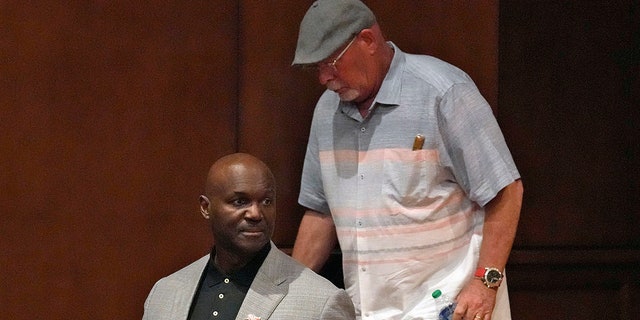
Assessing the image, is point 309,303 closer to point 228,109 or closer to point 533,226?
point 228,109

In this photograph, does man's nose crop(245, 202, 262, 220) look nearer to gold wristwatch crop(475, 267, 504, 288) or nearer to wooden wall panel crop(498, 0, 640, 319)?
gold wristwatch crop(475, 267, 504, 288)

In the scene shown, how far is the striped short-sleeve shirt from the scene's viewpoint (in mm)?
3629

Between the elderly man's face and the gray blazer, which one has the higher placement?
the elderly man's face

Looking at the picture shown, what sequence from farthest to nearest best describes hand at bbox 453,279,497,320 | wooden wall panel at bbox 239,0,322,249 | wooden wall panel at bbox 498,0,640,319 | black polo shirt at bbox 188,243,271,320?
wooden wall panel at bbox 498,0,640,319 < wooden wall panel at bbox 239,0,322,249 < hand at bbox 453,279,497,320 < black polo shirt at bbox 188,243,271,320

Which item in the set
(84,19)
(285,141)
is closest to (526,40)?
(285,141)

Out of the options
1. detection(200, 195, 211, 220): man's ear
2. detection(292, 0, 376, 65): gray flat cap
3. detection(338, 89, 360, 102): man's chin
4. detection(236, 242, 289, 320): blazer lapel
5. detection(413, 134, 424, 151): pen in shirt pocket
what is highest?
detection(292, 0, 376, 65): gray flat cap

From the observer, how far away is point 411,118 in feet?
12.1

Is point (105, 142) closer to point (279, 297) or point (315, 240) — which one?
point (315, 240)

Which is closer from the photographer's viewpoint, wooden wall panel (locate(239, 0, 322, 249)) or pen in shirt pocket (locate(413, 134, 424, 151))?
pen in shirt pocket (locate(413, 134, 424, 151))

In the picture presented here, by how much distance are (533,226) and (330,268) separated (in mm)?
925

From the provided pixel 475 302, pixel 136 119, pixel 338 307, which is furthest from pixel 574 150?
pixel 338 307

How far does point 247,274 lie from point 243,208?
0.58 feet

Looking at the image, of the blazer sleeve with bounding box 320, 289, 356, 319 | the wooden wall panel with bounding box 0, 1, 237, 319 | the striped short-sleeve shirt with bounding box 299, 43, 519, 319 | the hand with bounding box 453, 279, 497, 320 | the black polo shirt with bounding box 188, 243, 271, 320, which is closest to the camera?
the blazer sleeve with bounding box 320, 289, 356, 319

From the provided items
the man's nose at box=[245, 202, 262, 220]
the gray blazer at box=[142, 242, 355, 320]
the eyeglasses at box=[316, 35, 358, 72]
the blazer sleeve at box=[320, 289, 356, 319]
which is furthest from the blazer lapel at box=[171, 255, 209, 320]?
the eyeglasses at box=[316, 35, 358, 72]
